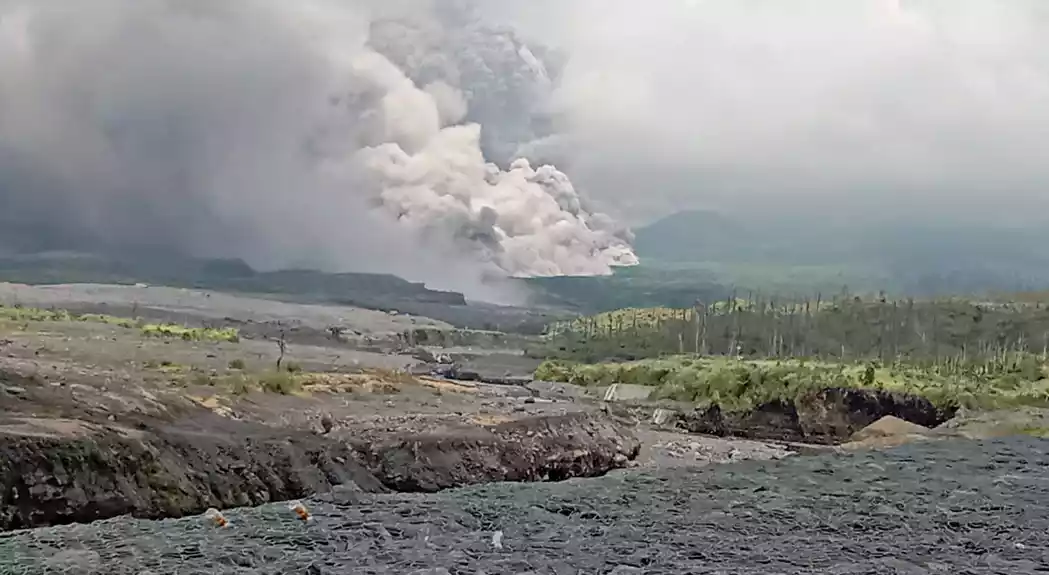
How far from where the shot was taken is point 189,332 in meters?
46.3

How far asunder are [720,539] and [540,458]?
533 inches

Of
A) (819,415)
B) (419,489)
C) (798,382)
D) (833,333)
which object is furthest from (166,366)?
(833,333)

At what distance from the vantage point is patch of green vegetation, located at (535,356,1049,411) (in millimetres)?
46844

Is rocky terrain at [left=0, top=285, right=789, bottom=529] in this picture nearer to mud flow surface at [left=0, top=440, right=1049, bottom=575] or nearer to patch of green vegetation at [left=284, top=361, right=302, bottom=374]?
patch of green vegetation at [left=284, top=361, right=302, bottom=374]

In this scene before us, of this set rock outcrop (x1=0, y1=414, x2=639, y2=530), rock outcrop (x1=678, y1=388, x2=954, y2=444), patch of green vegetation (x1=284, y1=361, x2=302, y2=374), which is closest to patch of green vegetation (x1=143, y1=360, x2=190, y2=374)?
patch of green vegetation (x1=284, y1=361, x2=302, y2=374)

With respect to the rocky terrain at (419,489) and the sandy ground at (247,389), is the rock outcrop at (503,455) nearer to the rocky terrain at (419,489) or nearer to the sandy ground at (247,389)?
the rocky terrain at (419,489)

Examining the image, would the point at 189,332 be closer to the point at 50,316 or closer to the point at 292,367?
the point at 50,316

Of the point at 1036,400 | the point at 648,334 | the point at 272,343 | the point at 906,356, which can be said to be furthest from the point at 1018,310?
the point at 272,343

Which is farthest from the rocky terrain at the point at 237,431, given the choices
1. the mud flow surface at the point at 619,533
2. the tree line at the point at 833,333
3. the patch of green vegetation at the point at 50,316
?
the tree line at the point at 833,333

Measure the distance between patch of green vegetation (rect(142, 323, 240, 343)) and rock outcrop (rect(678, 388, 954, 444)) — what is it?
21754 mm

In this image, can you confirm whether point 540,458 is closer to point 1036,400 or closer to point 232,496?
point 232,496

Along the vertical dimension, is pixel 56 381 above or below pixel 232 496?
above

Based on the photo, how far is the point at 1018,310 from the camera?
87.6 m

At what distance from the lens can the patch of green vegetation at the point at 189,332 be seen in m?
45.1
